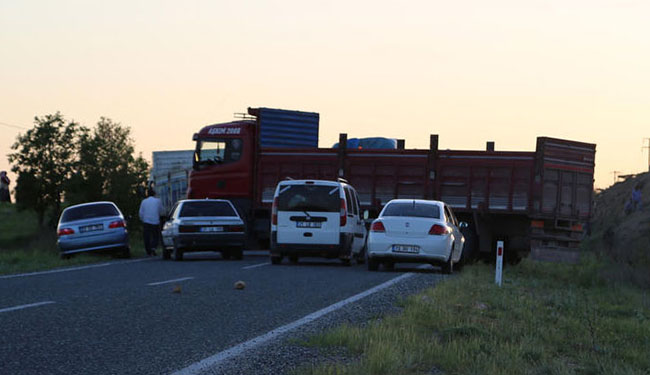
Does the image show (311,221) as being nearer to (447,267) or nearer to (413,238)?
(413,238)

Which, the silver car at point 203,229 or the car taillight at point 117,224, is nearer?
the silver car at point 203,229

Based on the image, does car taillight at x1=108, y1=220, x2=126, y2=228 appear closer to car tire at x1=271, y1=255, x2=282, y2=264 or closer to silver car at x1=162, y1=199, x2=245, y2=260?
silver car at x1=162, y1=199, x2=245, y2=260

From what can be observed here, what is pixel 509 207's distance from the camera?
82.5 feet

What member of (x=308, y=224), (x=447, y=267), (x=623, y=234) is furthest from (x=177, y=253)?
(x=623, y=234)

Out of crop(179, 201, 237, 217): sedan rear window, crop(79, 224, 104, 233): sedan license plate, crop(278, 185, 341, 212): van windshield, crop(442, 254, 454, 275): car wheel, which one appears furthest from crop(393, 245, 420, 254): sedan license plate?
crop(79, 224, 104, 233): sedan license plate

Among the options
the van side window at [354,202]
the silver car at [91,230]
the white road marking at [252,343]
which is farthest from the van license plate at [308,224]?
the white road marking at [252,343]

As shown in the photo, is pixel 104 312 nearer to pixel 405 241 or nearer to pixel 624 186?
pixel 405 241

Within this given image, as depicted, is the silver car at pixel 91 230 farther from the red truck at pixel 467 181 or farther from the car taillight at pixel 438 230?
the car taillight at pixel 438 230

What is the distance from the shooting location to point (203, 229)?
78.0 feet

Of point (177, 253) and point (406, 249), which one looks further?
point (177, 253)

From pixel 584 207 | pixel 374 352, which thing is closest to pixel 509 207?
pixel 584 207

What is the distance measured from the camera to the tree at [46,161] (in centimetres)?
7662

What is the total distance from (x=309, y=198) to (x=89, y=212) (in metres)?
5.66

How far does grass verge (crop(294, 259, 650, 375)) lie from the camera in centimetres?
756
